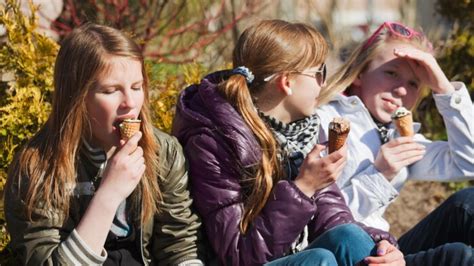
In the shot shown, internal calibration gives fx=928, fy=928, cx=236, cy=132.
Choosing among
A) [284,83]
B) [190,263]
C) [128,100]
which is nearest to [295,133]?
[284,83]

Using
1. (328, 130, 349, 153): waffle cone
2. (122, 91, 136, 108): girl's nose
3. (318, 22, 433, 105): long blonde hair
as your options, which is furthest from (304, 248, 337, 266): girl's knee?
(318, 22, 433, 105): long blonde hair

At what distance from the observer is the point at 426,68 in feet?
13.4

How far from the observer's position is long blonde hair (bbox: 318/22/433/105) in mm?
4098

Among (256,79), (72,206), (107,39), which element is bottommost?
(72,206)

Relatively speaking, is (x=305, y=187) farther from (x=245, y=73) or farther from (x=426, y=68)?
(x=426, y=68)

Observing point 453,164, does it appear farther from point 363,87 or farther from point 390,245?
point 390,245

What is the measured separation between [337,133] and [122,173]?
0.84m

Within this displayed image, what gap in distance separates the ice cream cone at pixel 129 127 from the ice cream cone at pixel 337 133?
76 cm

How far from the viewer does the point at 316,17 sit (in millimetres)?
7145

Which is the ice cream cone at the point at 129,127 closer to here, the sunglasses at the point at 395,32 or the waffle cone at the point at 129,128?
the waffle cone at the point at 129,128

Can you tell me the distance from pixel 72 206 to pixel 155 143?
38 cm

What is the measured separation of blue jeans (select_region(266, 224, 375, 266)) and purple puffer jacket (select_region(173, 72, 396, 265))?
0.38 feet

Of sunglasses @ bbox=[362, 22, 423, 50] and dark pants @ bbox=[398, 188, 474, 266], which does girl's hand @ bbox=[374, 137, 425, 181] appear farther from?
sunglasses @ bbox=[362, 22, 423, 50]

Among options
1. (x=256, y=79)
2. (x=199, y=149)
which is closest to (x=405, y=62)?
(x=256, y=79)
